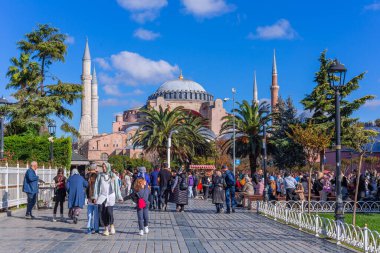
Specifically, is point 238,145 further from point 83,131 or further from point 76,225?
point 83,131

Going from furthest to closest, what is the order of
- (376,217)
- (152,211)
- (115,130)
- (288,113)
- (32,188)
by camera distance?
(115,130), (288,113), (152,211), (376,217), (32,188)

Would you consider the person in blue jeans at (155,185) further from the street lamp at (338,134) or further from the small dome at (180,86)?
the small dome at (180,86)

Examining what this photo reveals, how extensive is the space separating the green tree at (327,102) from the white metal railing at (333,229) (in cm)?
2167

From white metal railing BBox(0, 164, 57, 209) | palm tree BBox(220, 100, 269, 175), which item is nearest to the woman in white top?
white metal railing BBox(0, 164, 57, 209)

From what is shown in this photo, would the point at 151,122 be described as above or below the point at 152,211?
above

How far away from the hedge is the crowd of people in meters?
4.07

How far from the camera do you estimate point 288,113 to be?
43094 mm

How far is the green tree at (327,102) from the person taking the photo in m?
35.2

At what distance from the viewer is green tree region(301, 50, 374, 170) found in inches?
1384

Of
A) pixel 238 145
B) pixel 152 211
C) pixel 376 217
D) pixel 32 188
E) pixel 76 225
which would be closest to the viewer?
pixel 76 225

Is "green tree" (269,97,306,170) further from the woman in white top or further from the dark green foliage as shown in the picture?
the dark green foliage

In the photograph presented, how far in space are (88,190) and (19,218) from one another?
13.6ft

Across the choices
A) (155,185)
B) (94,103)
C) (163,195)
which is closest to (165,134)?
(163,195)

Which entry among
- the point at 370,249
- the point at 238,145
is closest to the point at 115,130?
the point at 238,145
